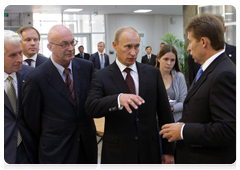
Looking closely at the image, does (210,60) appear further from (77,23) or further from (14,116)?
(77,23)

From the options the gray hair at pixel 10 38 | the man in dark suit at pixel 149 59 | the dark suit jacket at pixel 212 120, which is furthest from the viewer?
the man in dark suit at pixel 149 59

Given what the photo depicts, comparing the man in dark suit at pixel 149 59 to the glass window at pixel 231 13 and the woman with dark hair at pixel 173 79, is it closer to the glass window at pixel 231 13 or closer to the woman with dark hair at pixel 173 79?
the glass window at pixel 231 13

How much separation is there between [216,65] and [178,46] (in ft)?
27.0

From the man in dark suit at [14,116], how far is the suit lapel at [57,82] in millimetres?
253

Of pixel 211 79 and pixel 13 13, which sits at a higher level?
pixel 13 13

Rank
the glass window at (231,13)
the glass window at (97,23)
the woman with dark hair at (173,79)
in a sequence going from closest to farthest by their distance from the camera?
the woman with dark hair at (173,79), the glass window at (231,13), the glass window at (97,23)

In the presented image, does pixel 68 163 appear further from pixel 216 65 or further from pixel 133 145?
pixel 216 65

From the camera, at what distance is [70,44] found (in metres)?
2.32

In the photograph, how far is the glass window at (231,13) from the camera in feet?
28.2

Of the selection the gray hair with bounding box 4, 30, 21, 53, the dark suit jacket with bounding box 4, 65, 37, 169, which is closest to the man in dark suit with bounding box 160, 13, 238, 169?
the dark suit jacket with bounding box 4, 65, 37, 169

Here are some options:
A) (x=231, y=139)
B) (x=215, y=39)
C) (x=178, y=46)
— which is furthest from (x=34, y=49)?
(x=178, y=46)

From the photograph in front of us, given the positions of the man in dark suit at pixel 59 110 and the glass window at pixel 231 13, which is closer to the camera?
the man in dark suit at pixel 59 110

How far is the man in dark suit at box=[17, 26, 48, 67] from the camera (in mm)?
3514

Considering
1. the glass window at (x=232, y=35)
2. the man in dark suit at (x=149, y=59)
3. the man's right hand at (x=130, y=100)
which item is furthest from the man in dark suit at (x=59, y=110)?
the man in dark suit at (x=149, y=59)
